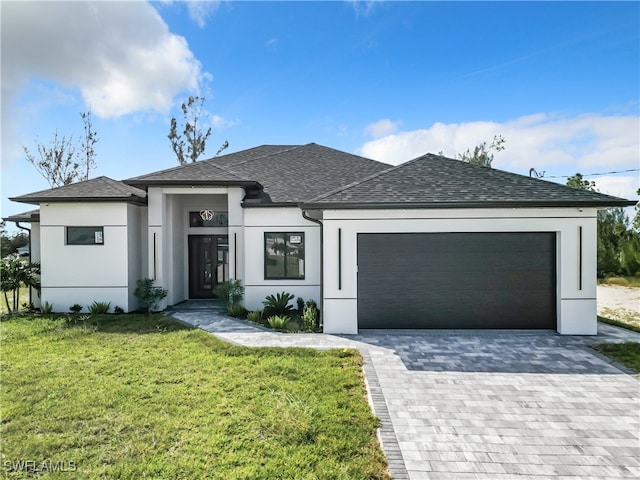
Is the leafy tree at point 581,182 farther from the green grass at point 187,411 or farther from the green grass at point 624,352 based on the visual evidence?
the green grass at point 187,411

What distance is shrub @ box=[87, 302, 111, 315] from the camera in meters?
9.64

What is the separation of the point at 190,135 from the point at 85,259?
17716 mm

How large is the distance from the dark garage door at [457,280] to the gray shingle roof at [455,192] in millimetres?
A: 866

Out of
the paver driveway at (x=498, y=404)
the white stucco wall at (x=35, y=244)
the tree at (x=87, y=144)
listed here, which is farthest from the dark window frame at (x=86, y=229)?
the tree at (x=87, y=144)

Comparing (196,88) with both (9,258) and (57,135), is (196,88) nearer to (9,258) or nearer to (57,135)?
(57,135)

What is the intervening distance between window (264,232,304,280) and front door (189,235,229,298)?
263 centimetres

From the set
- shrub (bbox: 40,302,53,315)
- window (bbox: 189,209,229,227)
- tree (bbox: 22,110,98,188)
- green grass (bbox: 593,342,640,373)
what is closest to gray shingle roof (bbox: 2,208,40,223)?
shrub (bbox: 40,302,53,315)

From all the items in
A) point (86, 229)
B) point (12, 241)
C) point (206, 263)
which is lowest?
point (206, 263)

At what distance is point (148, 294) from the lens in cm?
954

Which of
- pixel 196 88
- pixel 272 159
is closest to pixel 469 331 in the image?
pixel 272 159

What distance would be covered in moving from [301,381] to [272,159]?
1105 cm

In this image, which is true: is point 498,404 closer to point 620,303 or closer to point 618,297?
point 620,303

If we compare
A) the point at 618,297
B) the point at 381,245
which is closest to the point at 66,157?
the point at 381,245

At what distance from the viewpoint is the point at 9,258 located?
10320 mm
